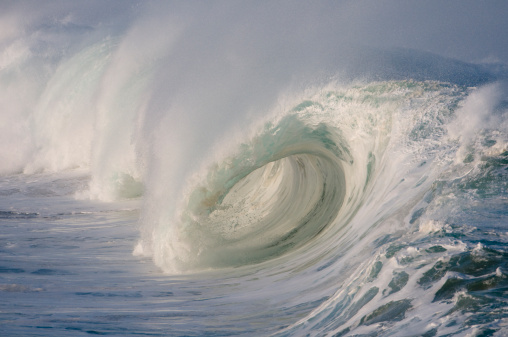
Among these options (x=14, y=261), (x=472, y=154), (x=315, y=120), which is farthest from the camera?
(x=315, y=120)

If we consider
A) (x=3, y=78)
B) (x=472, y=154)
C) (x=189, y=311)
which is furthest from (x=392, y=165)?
(x=3, y=78)

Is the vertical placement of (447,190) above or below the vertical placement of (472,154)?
below

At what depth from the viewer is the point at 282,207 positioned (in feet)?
30.2

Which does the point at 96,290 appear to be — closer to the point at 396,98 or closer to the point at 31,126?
the point at 396,98

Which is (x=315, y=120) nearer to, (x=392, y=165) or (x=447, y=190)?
(x=392, y=165)

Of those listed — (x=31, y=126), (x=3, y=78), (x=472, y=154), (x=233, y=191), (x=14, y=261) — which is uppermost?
(x=3, y=78)

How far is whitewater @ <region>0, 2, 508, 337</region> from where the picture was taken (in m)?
4.38

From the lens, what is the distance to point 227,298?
19.5ft

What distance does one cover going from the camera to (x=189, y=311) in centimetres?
547

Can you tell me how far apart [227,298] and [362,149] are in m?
3.04

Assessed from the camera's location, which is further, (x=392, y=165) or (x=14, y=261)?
(x=14, y=261)

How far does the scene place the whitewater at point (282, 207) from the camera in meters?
4.38

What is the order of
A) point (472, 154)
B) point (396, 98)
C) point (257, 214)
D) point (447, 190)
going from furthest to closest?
point (257, 214), point (396, 98), point (472, 154), point (447, 190)

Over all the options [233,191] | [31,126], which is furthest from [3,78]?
[233,191]
